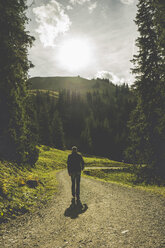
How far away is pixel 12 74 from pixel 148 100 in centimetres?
1378

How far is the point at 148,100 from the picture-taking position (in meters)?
17.2

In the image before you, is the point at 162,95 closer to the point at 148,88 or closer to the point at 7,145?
the point at 148,88

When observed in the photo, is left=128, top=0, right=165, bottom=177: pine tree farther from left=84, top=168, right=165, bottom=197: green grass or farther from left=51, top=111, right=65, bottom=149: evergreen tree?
left=51, top=111, right=65, bottom=149: evergreen tree

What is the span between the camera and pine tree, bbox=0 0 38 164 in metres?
12.7

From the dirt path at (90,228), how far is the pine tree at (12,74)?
9144 millimetres

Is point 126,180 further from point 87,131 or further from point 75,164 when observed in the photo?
point 87,131

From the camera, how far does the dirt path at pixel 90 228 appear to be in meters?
4.46

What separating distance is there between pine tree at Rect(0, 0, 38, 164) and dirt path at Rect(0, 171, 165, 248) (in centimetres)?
914

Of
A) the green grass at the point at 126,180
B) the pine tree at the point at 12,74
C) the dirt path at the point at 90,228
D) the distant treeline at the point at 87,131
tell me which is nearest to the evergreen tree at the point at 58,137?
the distant treeline at the point at 87,131

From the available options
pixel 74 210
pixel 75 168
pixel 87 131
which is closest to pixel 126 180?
pixel 75 168

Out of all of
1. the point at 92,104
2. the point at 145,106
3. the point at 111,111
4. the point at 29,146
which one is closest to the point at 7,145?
the point at 29,146

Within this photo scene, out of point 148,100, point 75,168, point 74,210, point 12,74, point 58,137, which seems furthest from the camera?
point 58,137

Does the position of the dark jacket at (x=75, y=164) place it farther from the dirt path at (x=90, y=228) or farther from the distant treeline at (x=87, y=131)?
the distant treeline at (x=87, y=131)

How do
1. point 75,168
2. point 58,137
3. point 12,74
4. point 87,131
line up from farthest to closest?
point 87,131 < point 58,137 < point 12,74 < point 75,168
